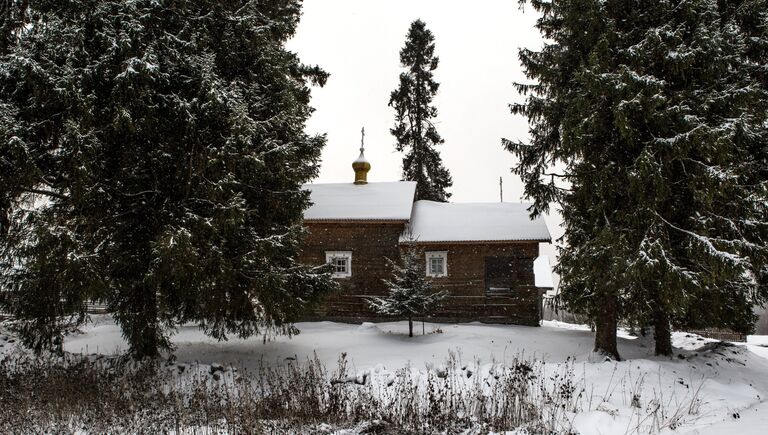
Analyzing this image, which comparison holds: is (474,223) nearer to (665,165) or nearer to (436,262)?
(436,262)

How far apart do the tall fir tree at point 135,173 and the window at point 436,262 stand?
9703 millimetres

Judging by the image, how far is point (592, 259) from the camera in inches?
405

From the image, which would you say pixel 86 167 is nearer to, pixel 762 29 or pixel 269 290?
pixel 269 290

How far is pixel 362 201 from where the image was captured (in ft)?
67.6

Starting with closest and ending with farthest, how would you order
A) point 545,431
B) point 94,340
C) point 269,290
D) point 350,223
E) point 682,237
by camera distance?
point 545,431 → point 269,290 → point 682,237 → point 94,340 → point 350,223

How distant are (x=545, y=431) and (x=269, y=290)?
19.6 feet

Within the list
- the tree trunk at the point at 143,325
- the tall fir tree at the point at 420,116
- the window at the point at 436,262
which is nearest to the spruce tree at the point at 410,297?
the window at the point at 436,262

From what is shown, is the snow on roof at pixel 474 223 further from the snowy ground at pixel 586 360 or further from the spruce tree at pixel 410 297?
the snowy ground at pixel 586 360

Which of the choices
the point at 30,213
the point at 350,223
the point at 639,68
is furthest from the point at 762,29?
the point at 30,213

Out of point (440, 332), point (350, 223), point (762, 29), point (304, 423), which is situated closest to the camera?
point (304, 423)

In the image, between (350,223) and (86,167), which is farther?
(350,223)

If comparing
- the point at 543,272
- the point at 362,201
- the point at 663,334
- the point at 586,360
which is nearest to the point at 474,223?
the point at 362,201

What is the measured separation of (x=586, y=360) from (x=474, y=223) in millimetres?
9295

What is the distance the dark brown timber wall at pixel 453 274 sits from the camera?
18625 millimetres
